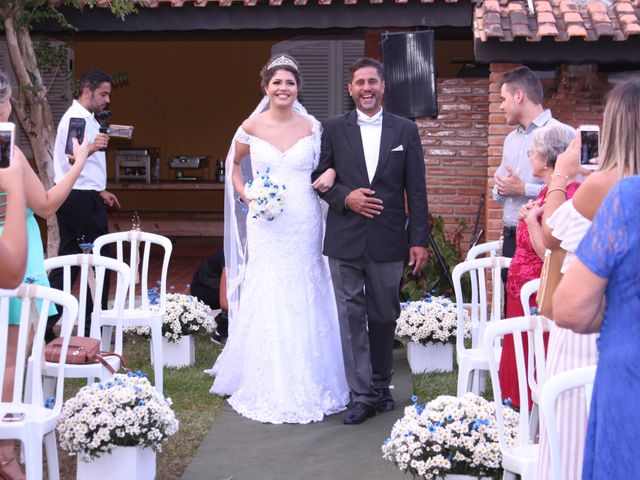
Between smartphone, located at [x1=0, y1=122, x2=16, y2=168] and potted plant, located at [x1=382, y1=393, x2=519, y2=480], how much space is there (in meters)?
1.89

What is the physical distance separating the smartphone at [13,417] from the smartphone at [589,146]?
2.29m

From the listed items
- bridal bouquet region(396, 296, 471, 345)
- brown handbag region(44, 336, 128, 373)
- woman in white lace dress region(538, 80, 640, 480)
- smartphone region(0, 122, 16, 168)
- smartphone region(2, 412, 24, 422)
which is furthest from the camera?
bridal bouquet region(396, 296, 471, 345)

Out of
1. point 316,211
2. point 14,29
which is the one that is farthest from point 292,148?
point 14,29

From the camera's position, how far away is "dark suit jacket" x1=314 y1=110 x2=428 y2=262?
559 centimetres

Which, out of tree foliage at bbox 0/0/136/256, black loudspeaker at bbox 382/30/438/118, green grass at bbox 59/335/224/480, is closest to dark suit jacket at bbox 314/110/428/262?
green grass at bbox 59/335/224/480

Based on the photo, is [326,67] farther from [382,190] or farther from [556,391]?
[556,391]

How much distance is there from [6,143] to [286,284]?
3.02 meters

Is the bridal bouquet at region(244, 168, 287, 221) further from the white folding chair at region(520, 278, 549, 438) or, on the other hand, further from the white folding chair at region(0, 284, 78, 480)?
the white folding chair at region(520, 278, 549, 438)

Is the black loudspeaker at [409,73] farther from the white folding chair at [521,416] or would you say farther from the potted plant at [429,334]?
the white folding chair at [521,416]

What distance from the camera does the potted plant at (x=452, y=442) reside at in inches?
154

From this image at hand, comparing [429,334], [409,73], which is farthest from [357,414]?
[409,73]

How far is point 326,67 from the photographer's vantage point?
12.9 meters

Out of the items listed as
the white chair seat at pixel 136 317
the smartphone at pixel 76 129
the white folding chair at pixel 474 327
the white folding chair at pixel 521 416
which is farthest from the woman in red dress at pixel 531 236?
the smartphone at pixel 76 129

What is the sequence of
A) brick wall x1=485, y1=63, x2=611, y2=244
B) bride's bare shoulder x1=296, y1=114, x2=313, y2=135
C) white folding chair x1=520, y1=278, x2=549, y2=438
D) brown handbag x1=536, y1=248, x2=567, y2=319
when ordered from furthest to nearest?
brick wall x1=485, y1=63, x2=611, y2=244, bride's bare shoulder x1=296, y1=114, x2=313, y2=135, white folding chair x1=520, y1=278, x2=549, y2=438, brown handbag x1=536, y1=248, x2=567, y2=319
